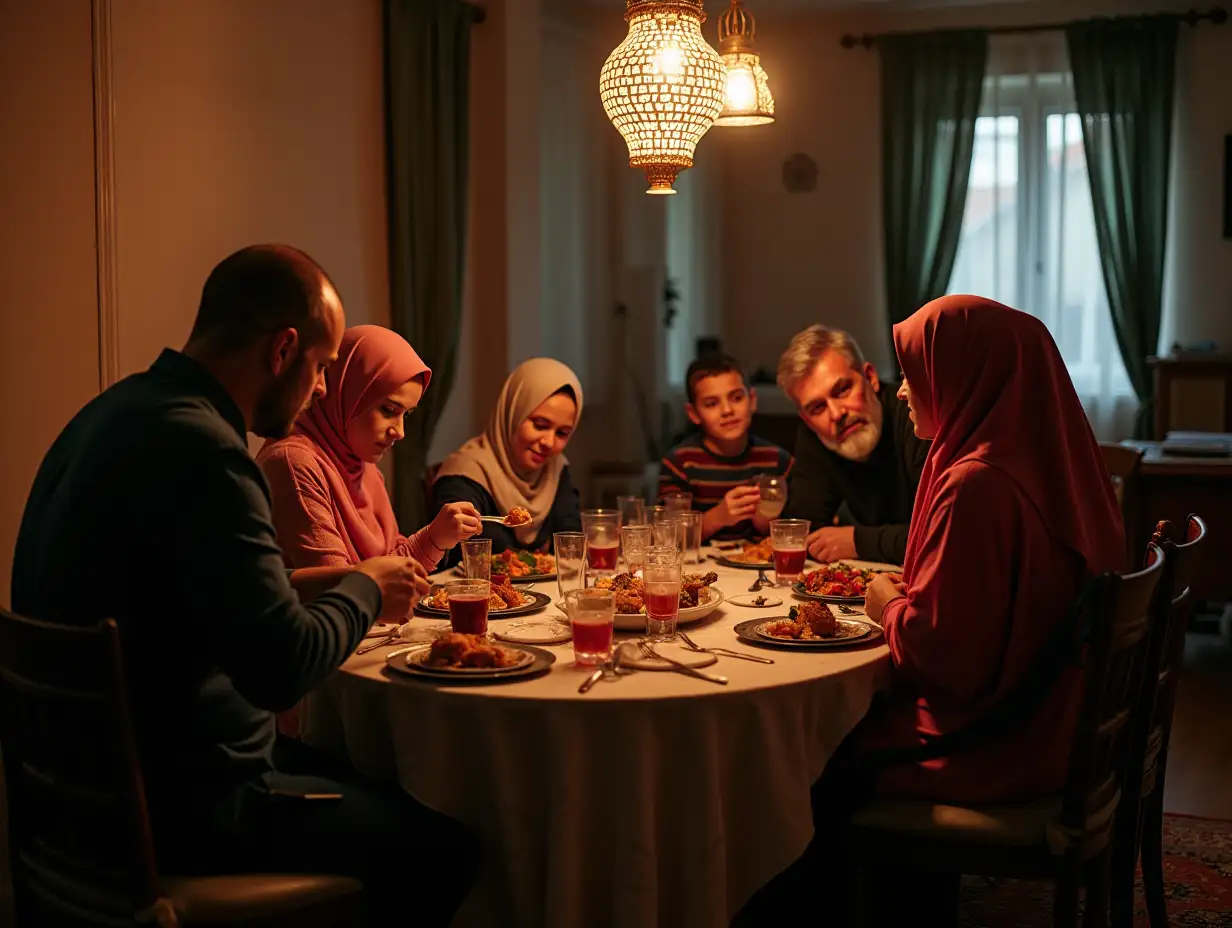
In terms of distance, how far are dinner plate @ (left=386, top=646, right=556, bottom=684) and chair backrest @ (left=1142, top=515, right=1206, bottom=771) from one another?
3.58ft

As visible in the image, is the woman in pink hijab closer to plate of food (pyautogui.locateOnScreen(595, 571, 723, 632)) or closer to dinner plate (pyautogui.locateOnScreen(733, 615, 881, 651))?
plate of food (pyautogui.locateOnScreen(595, 571, 723, 632))

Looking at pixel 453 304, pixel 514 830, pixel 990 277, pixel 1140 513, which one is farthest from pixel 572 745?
pixel 990 277

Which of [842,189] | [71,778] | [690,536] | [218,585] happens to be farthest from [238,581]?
[842,189]

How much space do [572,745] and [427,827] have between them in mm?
267

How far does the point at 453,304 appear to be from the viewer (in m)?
5.29

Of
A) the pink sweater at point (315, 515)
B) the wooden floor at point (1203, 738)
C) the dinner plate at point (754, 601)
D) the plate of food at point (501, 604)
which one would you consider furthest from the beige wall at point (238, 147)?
the wooden floor at point (1203, 738)

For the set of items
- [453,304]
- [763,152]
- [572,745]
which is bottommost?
[572,745]

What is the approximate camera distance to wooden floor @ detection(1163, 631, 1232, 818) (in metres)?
3.75

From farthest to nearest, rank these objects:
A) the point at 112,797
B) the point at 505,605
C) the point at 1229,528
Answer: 1. the point at 1229,528
2. the point at 505,605
3. the point at 112,797

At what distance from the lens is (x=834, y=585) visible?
2.69 metres

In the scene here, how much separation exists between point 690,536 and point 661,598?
0.87 meters

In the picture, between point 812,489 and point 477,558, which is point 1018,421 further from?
point 812,489

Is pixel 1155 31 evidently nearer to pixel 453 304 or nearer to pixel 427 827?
pixel 453 304

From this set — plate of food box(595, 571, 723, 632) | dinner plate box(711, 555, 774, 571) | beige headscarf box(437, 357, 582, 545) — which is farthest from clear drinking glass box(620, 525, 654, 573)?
beige headscarf box(437, 357, 582, 545)
